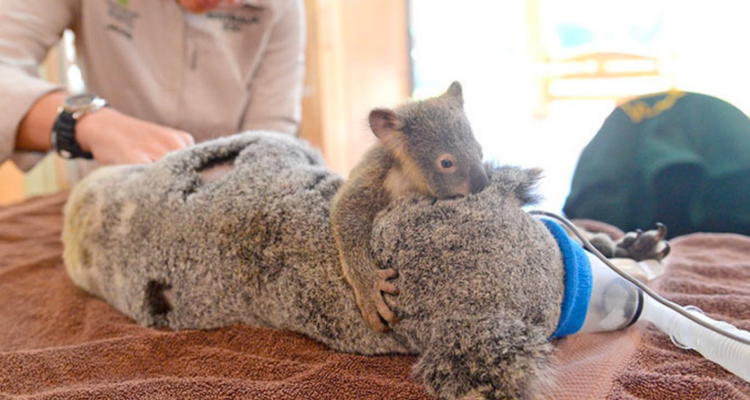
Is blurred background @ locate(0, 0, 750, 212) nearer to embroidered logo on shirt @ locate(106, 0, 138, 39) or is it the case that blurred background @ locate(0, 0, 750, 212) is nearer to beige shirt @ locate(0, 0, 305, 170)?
beige shirt @ locate(0, 0, 305, 170)

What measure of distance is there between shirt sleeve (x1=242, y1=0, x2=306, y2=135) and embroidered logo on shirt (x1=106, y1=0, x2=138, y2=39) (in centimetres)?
46

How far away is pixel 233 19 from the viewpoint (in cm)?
187

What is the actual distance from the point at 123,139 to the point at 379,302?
833mm

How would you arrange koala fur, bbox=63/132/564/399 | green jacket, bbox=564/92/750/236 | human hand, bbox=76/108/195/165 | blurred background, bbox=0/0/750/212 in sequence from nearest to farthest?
1. koala fur, bbox=63/132/564/399
2. human hand, bbox=76/108/195/165
3. green jacket, bbox=564/92/750/236
4. blurred background, bbox=0/0/750/212

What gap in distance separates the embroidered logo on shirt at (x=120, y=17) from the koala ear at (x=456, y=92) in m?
1.21

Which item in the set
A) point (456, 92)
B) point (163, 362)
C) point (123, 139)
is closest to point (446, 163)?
point (456, 92)

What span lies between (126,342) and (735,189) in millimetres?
1435

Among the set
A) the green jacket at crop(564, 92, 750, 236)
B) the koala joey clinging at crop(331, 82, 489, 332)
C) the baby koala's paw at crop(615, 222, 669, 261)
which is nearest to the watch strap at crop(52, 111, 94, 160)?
the koala joey clinging at crop(331, 82, 489, 332)

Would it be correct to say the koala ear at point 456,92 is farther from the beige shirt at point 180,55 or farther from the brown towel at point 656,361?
the beige shirt at point 180,55

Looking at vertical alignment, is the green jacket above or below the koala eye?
below

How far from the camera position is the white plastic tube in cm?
74

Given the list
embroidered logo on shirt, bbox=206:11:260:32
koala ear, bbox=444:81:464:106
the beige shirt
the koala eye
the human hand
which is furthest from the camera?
embroidered logo on shirt, bbox=206:11:260:32

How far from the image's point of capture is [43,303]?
116 cm

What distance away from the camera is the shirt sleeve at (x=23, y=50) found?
130 centimetres
